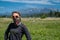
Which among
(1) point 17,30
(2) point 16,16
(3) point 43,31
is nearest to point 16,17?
(2) point 16,16

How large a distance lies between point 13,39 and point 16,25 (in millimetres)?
317

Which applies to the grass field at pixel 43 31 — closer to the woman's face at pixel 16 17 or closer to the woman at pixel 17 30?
the woman at pixel 17 30

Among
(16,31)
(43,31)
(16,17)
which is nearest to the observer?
(16,17)

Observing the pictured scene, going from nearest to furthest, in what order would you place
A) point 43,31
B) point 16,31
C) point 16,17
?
point 16,17 → point 16,31 → point 43,31

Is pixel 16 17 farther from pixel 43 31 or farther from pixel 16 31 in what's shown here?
pixel 43 31

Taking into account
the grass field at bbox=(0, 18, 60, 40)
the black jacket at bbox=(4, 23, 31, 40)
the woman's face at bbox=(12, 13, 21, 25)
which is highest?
the woman's face at bbox=(12, 13, 21, 25)

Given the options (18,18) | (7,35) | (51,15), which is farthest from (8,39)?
(51,15)

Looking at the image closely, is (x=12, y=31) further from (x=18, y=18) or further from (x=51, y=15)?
(x=51, y=15)

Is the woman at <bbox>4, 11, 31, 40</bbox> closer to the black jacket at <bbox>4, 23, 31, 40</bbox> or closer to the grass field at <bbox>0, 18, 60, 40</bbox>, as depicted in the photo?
the black jacket at <bbox>4, 23, 31, 40</bbox>

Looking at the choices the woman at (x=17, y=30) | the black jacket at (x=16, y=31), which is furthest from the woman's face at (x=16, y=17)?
the black jacket at (x=16, y=31)

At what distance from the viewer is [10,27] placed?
6.09 m

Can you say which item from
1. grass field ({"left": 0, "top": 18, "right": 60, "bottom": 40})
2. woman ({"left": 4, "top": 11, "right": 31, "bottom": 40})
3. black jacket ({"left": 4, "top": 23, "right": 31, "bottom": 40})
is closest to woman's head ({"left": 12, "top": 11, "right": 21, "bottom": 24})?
woman ({"left": 4, "top": 11, "right": 31, "bottom": 40})

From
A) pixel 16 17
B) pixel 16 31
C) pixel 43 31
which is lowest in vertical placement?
pixel 43 31

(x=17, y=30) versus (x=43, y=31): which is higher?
(x=17, y=30)
